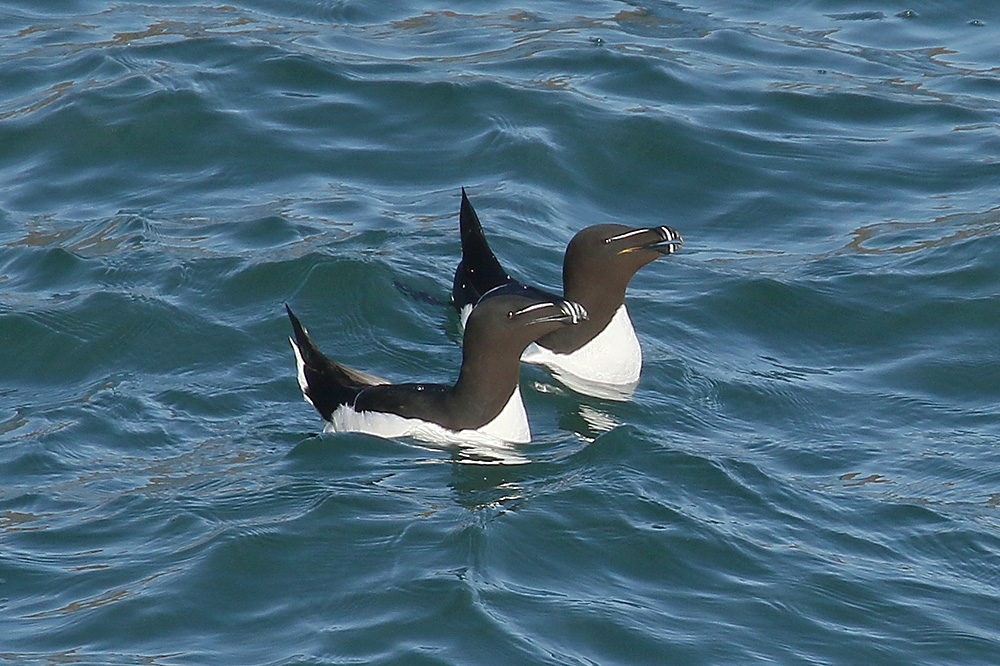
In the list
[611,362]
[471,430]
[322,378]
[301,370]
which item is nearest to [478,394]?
[471,430]

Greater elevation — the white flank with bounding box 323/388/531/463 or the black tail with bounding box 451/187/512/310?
the black tail with bounding box 451/187/512/310

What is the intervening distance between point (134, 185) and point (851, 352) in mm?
5119

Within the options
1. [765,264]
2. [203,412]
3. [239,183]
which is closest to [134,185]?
[239,183]

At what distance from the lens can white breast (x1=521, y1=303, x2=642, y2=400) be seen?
9.02 meters

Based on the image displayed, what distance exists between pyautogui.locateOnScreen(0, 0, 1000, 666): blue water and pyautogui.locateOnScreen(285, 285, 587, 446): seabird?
150 mm

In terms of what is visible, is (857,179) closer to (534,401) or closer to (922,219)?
(922,219)

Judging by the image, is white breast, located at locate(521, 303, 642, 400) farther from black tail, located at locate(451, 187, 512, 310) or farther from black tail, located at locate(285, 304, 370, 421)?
black tail, located at locate(285, 304, 370, 421)

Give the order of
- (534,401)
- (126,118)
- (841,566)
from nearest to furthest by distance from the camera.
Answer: (841,566), (534,401), (126,118)

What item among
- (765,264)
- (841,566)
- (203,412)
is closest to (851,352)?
(765,264)

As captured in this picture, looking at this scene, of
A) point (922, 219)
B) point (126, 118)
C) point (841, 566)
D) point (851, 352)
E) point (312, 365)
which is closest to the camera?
point (841, 566)

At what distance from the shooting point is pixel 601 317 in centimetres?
908

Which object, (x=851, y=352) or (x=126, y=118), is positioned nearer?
(x=851, y=352)

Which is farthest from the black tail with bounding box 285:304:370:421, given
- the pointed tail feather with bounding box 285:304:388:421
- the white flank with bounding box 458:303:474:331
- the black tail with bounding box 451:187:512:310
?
the black tail with bounding box 451:187:512:310

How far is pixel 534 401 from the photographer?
29.6ft
